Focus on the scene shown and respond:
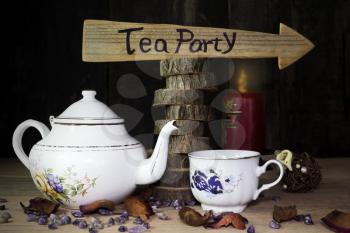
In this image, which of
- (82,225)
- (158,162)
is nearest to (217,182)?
(158,162)

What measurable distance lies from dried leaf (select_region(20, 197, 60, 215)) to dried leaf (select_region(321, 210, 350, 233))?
0.44m

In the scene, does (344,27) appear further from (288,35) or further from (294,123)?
(288,35)

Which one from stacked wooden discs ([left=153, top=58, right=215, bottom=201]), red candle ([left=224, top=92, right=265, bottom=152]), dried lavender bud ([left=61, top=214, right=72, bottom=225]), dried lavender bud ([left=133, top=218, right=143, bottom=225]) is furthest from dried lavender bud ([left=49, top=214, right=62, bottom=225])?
red candle ([left=224, top=92, right=265, bottom=152])

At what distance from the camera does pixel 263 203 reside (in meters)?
0.78

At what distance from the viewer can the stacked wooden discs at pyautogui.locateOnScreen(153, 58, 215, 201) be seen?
2.61 feet

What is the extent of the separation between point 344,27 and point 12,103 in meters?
1.09

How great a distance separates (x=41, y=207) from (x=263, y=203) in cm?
40

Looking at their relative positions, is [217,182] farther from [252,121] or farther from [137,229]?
[252,121]

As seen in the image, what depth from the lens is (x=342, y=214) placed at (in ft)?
2.05

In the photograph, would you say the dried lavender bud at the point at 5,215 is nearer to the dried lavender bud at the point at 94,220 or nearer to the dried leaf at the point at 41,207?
the dried leaf at the point at 41,207

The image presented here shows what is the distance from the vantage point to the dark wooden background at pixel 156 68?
1.31 meters

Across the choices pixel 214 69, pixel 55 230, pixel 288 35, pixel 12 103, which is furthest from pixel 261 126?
pixel 12 103

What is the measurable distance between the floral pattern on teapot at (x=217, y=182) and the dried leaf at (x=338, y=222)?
14cm

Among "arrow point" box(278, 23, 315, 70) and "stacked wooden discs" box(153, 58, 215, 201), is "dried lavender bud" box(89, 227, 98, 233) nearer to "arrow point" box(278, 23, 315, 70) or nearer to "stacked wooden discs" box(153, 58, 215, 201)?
"stacked wooden discs" box(153, 58, 215, 201)
